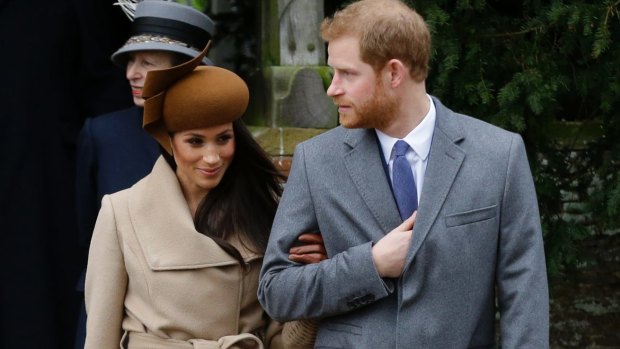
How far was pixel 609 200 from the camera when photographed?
5738 mm

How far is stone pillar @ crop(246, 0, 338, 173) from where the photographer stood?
20.1 feet

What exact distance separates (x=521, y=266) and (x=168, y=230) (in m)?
1.11

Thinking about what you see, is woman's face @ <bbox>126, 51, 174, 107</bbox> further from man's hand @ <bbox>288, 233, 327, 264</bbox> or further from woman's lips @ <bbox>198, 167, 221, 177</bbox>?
man's hand @ <bbox>288, 233, 327, 264</bbox>

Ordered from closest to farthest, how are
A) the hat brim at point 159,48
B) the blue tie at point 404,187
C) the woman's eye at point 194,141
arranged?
the blue tie at point 404,187, the woman's eye at point 194,141, the hat brim at point 159,48

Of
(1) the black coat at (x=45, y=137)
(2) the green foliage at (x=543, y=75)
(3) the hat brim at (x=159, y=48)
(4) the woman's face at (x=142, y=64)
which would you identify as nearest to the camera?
(3) the hat brim at (x=159, y=48)

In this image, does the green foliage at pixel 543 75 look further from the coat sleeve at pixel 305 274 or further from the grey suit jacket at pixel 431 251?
the coat sleeve at pixel 305 274

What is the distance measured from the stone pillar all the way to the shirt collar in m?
2.23

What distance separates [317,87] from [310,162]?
2281 mm

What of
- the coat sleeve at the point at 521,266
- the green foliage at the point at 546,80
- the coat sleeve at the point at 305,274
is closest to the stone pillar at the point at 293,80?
the green foliage at the point at 546,80

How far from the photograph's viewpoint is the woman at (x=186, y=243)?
4125 millimetres

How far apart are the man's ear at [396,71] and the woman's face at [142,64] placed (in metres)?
1.48

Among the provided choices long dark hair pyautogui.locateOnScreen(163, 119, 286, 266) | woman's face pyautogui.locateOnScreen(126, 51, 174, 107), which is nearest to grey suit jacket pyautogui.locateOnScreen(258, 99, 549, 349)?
long dark hair pyautogui.locateOnScreen(163, 119, 286, 266)

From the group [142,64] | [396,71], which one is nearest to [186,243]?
[396,71]

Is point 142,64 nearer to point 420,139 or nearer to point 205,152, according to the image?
point 205,152
